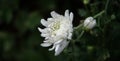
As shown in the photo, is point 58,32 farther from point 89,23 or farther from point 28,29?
point 28,29

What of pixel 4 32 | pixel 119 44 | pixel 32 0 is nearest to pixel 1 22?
pixel 4 32

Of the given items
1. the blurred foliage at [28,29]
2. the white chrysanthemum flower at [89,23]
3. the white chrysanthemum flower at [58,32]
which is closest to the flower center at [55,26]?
the white chrysanthemum flower at [58,32]

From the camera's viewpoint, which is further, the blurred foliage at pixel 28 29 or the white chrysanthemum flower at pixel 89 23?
the blurred foliage at pixel 28 29

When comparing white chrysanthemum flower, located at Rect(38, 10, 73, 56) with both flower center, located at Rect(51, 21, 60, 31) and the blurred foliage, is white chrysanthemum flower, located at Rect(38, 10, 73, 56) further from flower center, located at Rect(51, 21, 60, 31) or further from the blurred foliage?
the blurred foliage

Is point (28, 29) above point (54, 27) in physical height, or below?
above

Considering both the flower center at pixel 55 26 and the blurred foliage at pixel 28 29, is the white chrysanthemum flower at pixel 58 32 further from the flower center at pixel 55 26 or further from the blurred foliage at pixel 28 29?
the blurred foliage at pixel 28 29

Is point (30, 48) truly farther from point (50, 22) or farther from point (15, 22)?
point (50, 22)

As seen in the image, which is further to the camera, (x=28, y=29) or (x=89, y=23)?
(x=28, y=29)

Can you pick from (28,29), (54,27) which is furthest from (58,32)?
(28,29)
